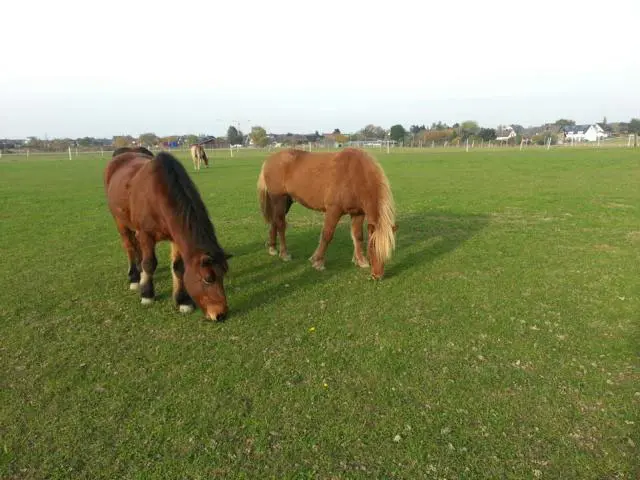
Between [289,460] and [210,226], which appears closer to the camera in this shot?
[289,460]

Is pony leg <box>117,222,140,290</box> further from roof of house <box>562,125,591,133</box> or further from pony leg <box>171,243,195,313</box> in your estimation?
roof of house <box>562,125,591,133</box>

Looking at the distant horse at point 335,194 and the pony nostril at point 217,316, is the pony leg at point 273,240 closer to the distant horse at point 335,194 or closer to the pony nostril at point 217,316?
the distant horse at point 335,194

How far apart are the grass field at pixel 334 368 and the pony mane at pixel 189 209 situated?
1007 mm

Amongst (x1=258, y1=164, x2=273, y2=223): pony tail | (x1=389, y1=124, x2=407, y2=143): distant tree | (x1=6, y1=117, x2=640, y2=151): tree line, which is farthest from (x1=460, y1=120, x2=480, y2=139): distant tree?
(x1=258, y1=164, x2=273, y2=223): pony tail

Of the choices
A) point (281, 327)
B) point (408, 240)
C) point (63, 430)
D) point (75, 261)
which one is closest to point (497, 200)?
point (408, 240)

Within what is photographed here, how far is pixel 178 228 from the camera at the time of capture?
4.91 metres

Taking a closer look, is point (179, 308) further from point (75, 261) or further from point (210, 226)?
point (75, 261)

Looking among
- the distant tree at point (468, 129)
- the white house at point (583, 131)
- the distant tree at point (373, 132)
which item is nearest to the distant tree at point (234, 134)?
the distant tree at point (373, 132)

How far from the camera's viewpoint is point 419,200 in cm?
1483

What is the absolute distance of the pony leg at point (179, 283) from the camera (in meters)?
5.42

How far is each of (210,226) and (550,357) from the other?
398 centimetres

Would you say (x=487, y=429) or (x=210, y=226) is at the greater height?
(x=210, y=226)

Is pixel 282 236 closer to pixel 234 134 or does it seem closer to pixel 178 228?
pixel 178 228

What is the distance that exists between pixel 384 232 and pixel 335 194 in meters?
1.17
